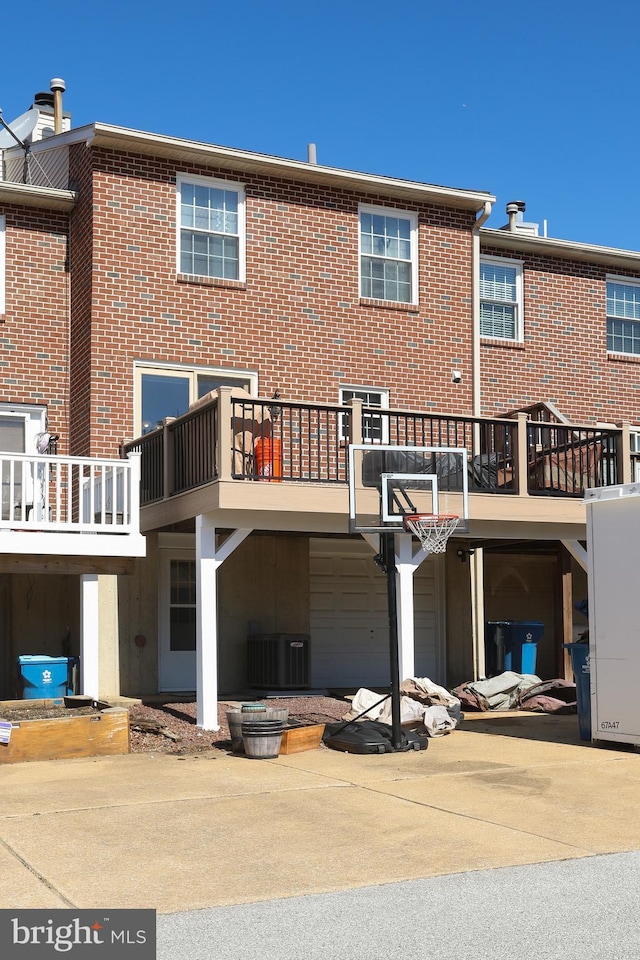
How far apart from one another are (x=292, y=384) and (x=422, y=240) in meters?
3.36

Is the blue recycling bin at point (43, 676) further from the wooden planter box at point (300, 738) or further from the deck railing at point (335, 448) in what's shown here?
the wooden planter box at point (300, 738)

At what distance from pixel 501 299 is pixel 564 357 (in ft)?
5.21

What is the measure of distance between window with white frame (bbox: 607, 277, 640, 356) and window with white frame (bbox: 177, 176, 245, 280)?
7.37 metres

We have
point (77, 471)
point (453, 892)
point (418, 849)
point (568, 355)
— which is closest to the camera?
point (453, 892)

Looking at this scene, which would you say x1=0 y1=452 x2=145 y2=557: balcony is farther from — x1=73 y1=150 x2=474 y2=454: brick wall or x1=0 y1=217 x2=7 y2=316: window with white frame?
x1=0 y1=217 x2=7 y2=316: window with white frame

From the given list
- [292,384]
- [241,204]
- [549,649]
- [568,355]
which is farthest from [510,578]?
[241,204]

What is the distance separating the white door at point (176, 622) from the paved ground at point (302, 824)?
4.84m

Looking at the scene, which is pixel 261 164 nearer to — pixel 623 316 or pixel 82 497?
pixel 82 497

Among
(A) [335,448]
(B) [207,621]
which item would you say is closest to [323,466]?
(A) [335,448]

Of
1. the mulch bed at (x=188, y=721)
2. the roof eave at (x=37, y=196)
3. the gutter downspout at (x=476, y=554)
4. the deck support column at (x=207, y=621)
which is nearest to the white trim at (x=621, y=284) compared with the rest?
the gutter downspout at (x=476, y=554)

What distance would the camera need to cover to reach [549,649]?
20531mm

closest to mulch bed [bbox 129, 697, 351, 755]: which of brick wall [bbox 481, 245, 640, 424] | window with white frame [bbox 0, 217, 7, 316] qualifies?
window with white frame [bbox 0, 217, 7, 316]

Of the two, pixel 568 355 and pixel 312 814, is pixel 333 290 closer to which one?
pixel 568 355

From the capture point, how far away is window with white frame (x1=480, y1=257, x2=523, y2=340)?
19.7 meters
